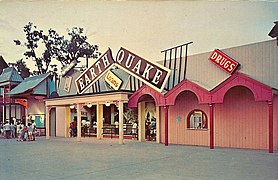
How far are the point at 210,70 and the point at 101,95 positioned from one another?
11.6 feet

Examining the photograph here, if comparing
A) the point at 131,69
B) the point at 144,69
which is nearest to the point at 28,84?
the point at 131,69

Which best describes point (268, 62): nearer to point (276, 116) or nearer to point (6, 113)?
point (276, 116)

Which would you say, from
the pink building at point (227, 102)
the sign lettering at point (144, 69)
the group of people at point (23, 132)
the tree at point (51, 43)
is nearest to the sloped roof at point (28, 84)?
the tree at point (51, 43)

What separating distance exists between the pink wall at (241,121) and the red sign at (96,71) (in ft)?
13.2

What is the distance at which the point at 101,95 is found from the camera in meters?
11.3

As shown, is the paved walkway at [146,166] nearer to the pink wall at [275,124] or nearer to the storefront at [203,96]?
the pink wall at [275,124]

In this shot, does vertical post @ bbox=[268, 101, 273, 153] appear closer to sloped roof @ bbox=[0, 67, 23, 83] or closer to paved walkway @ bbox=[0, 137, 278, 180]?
paved walkway @ bbox=[0, 137, 278, 180]

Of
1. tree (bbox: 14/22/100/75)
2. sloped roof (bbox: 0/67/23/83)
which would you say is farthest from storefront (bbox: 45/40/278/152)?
sloped roof (bbox: 0/67/23/83)

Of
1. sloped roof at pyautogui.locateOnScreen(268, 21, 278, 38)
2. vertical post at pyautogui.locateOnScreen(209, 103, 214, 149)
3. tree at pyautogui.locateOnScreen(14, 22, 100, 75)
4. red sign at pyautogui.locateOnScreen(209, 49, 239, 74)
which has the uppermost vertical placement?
sloped roof at pyautogui.locateOnScreen(268, 21, 278, 38)

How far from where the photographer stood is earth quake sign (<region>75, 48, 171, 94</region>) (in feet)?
33.7

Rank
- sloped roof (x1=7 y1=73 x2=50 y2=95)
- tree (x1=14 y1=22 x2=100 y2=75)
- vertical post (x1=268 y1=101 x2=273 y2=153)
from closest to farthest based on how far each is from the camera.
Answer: tree (x1=14 y1=22 x2=100 y2=75) → vertical post (x1=268 y1=101 x2=273 y2=153) → sloped roof (x1=7 y1=73 x2=50 y2=95)

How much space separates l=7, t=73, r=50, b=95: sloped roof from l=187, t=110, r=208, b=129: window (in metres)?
7.32

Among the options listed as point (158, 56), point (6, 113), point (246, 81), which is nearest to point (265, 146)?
point (246, 81)

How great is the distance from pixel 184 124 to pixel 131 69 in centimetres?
237
